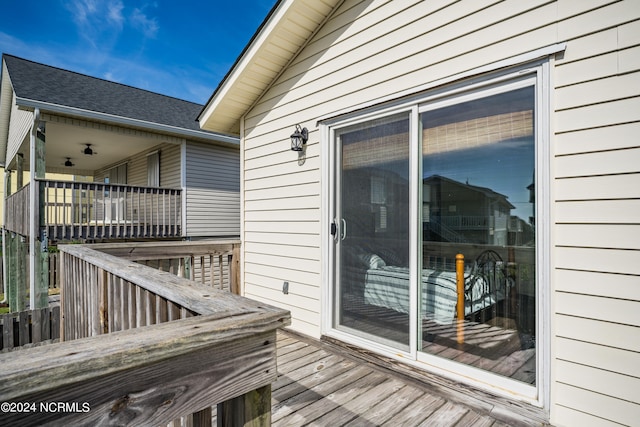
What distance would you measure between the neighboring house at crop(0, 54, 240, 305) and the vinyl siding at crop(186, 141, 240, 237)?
27 millimetres

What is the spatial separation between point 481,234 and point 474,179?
0.37 m

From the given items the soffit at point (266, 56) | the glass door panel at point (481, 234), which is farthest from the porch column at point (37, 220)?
the glass door panel at point (481, 234)

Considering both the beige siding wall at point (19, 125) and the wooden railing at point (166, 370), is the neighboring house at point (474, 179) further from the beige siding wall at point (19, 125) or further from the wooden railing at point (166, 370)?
the beige siding wall at point (19, 125)

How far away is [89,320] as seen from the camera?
98.9 inches

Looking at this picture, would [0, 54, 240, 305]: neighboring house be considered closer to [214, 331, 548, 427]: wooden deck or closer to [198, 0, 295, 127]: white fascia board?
[198, 0, 295, 127]: white fascia board

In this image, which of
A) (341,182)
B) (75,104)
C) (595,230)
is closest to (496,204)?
(595,230)

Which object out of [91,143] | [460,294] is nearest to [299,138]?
[460,294]

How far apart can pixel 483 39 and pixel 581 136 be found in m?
0.92

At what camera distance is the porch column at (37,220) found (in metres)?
6.59

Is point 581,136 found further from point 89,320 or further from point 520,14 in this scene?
point 89,320

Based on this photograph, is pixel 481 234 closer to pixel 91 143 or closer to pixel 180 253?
pixel 180 253

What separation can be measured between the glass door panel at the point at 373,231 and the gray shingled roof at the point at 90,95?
21.7 ft

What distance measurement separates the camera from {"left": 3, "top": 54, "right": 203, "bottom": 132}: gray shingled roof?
7.09m

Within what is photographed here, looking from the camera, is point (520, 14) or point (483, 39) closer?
point (520, 14)
